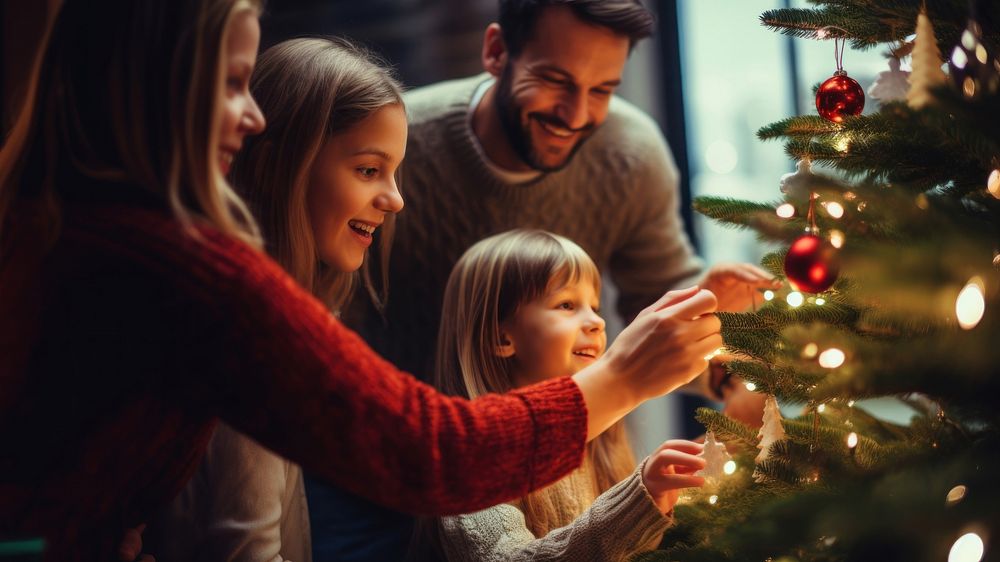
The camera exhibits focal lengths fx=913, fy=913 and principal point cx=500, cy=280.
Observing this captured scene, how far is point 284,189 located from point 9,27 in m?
0.91

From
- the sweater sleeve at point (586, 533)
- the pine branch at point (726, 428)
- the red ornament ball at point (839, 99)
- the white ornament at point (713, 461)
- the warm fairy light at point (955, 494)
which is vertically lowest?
the sweater sleeve at point (586, 533)

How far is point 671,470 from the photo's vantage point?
3.21 feet

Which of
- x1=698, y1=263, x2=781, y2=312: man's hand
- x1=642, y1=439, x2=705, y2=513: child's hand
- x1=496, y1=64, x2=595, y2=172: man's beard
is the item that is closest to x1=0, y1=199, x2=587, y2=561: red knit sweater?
x1=642, y1=439, x2=705, y2=513: child's hand

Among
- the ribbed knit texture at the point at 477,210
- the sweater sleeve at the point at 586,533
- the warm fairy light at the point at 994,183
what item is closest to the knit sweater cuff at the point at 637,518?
the sweater sleeve at the point at 586,533

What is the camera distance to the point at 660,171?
1.81 m

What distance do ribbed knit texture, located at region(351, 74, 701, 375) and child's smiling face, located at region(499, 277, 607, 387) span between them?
0.38 metres

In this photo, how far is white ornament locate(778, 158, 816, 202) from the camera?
797 millimetres

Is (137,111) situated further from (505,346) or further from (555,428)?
(505,346)

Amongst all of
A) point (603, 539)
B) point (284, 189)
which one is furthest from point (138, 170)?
point (603, 539)

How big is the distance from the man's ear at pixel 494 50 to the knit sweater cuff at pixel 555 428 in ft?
3.05

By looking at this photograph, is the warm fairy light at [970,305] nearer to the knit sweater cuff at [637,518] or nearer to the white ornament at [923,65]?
the white ornament at [923,65]

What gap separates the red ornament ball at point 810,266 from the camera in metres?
0.78

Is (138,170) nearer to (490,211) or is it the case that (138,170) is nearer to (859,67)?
(490,211)

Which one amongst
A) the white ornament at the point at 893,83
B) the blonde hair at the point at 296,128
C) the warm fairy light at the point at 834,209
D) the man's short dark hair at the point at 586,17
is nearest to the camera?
the warm fairy light at the point at 834,209
